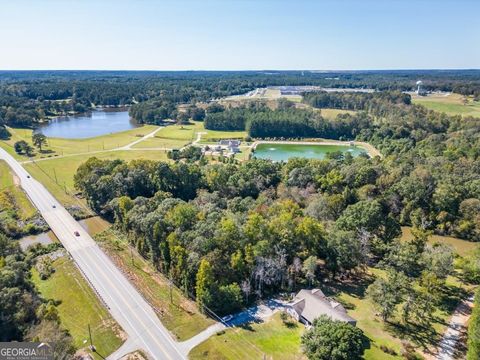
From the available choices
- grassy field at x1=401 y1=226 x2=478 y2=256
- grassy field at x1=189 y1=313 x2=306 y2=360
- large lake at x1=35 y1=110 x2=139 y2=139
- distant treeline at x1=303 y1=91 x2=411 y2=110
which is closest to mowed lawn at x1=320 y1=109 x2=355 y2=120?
distant treeline at x1=303 y1=91 x2=411 y2=110

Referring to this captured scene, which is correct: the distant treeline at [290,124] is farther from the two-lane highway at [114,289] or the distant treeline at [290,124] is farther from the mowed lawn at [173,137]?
the two-lane highway at [114,289]

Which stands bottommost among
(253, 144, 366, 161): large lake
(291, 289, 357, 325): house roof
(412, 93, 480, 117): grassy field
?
(291, 289, 357, 325): house roof

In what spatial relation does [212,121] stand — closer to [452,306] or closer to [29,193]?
[29,193]

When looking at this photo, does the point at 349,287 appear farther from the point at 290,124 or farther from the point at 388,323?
the point at 290,124

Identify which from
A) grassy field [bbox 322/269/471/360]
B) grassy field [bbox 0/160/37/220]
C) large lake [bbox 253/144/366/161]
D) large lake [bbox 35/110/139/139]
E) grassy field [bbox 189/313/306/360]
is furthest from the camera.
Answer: large lake [bbox 35/110/139/139]

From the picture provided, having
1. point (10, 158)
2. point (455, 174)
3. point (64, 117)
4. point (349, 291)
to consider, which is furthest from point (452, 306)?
point (64, 117)

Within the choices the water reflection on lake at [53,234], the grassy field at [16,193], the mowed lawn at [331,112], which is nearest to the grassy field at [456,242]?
the water reflection on lake at [53,234]

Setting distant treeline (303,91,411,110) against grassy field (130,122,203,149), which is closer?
grassy field (130,122,203,149)

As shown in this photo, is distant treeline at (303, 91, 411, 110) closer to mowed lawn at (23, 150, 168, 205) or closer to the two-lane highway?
mowed lawn at (23, 150, 168, 205)
